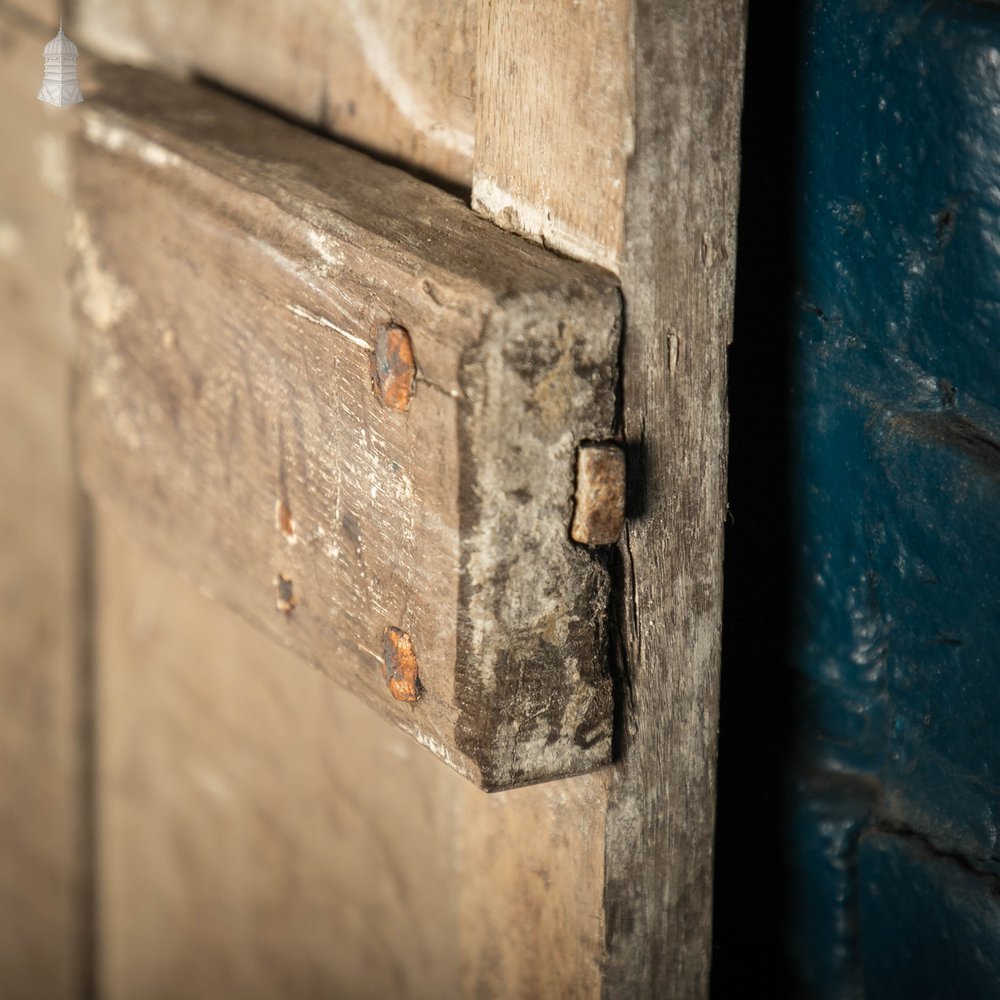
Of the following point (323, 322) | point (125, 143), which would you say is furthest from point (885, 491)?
point (125, 143)

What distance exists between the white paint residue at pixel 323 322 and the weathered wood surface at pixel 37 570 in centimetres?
60

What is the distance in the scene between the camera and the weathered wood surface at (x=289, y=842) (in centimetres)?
75

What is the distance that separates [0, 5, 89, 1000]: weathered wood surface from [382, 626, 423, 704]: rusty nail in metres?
0.67

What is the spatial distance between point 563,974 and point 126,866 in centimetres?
86

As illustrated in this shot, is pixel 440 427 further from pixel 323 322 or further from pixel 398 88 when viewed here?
pixel 398 88

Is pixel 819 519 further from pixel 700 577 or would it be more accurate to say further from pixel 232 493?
pixel 232 493

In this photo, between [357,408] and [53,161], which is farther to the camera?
[53,161]

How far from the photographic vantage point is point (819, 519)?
0.71 meters

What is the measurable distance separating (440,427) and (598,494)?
0.23 feet

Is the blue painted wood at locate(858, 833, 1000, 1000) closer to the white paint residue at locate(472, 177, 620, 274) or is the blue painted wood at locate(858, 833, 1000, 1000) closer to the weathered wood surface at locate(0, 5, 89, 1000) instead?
the white paint residue at locate(472, 177, 620, 274)

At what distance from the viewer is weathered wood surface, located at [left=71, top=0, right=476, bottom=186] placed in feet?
2.42

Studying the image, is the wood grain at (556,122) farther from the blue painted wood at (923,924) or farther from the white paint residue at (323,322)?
the blue painted wood at (923,924)

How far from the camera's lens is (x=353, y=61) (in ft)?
2.70

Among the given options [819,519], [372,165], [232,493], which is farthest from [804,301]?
[232,493]
